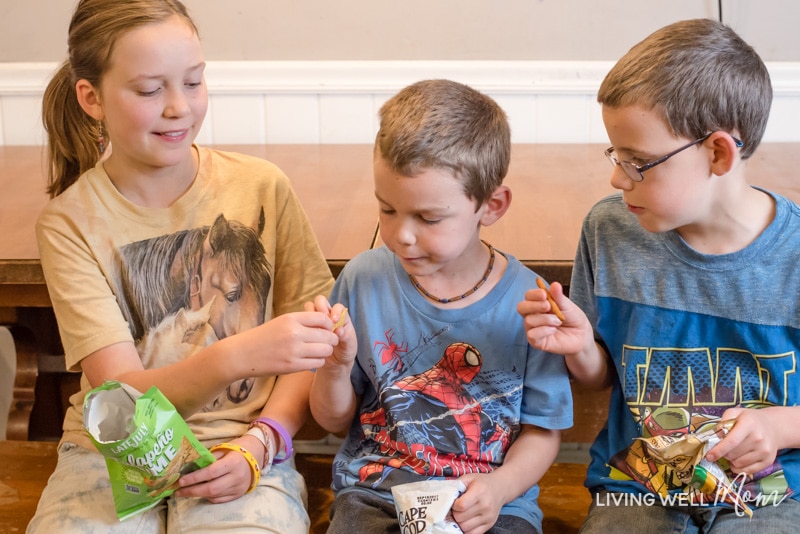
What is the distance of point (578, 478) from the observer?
1.79 metres

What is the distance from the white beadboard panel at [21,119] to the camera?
2.72 meters

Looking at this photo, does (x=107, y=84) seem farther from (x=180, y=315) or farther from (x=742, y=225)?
(x=742, y=225)

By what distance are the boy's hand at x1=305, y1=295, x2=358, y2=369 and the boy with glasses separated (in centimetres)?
26

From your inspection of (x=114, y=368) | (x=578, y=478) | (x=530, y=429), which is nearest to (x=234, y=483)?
(x=114, y=368)

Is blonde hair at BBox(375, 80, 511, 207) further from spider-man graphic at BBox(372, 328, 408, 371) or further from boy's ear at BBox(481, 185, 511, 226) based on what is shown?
spider-man graphic at BBox(372, 328, 408, 371)

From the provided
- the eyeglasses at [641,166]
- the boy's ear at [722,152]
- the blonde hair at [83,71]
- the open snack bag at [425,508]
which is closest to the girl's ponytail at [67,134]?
the blonde hair at [83,71]

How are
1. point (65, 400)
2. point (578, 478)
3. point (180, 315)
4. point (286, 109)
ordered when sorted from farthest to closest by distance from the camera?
point (286, 109)
point (65, 400)
point (578, 478)
point (180, 315)

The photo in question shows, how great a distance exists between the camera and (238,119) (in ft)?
8.90

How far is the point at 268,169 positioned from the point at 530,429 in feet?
2.19

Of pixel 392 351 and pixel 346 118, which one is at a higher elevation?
pixel 346 118

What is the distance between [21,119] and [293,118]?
85cm

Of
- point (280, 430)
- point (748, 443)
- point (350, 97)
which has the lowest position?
point (280, 430)

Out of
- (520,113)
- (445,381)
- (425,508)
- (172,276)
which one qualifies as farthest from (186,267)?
(520,113)

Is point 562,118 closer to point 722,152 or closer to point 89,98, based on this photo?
point 722,152
